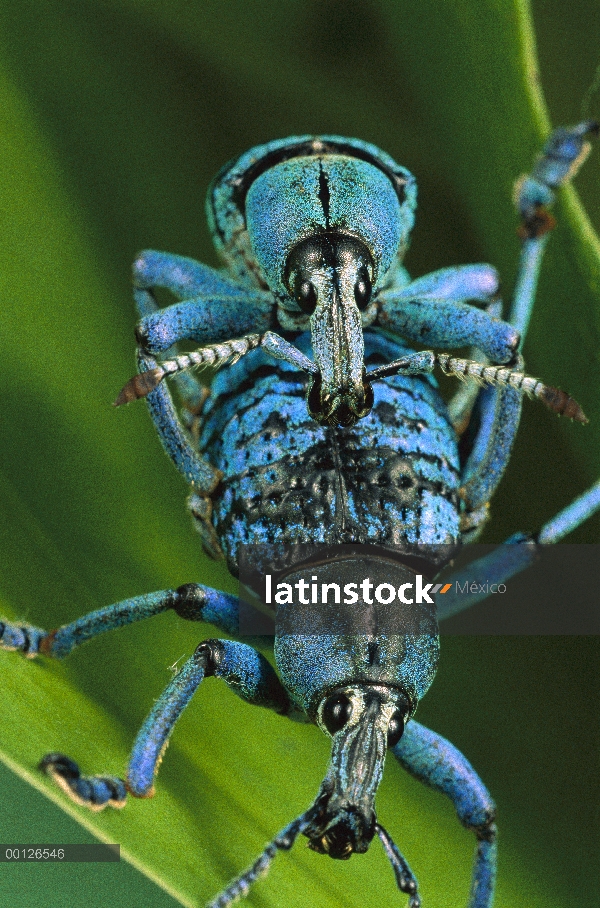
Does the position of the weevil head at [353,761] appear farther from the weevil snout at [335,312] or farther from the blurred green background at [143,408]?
the weevil snout at [335,312]

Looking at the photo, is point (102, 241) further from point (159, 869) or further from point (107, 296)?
point (159, 869)

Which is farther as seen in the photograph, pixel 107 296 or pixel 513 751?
pixel 107 296

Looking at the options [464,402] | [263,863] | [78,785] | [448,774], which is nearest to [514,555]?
[464,402]

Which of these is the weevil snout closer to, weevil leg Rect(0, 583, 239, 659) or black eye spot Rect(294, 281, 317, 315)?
black eye spot Rect(294, 281, 317, 315)

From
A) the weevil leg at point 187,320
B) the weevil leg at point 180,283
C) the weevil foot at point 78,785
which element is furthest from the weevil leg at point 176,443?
the weevil foot at point 78,785

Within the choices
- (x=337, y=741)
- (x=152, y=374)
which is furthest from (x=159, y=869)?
(x=152, y=374)

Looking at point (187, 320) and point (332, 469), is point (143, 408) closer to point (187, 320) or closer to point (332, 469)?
point (187, 320)
